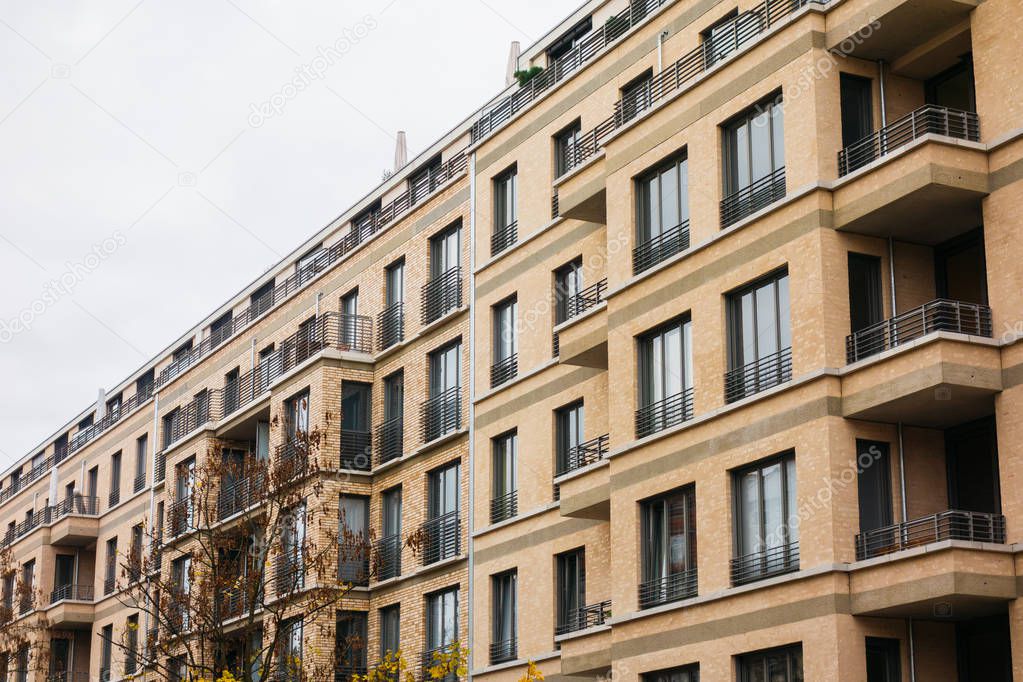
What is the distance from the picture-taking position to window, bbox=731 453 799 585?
27859mm

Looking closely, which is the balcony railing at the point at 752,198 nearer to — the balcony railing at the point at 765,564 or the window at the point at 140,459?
the balcony railing at the point at 765,564

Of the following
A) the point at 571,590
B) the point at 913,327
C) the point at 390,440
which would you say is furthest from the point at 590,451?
the point at 390,440

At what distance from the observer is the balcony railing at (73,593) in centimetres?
6631

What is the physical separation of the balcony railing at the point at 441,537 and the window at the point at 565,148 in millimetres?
9128

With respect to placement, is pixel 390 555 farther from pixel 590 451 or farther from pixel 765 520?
pixel 765 520

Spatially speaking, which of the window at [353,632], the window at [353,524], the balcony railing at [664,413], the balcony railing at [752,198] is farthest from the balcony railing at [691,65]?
the window at [353,632]

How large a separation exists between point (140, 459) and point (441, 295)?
24096 millimetres

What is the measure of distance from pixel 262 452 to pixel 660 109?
2295 centimetres

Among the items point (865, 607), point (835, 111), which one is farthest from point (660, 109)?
point (865, 607)

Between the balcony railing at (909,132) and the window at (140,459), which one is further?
the window at (140,459)

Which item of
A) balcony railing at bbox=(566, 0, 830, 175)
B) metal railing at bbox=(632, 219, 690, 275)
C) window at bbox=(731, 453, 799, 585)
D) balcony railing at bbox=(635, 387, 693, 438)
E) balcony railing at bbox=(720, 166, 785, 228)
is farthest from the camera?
metal railing at bbox=(632, 219, 690, 275)

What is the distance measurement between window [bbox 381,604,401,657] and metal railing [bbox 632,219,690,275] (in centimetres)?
1457

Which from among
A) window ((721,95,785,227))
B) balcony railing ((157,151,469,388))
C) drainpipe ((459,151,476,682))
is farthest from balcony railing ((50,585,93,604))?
window ((721,95,785,227))

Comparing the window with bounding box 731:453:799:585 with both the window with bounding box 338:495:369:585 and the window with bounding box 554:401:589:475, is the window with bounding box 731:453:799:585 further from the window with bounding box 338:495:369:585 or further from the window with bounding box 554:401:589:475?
the window with bounding box 338:495:369:585
